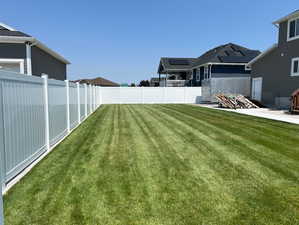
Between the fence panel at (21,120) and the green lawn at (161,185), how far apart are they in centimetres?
31

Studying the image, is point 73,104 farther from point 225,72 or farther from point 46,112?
point 225,72

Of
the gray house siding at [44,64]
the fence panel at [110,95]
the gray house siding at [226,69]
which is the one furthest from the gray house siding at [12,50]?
the gray house siding at [226,69]

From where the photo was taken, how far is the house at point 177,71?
31.4m

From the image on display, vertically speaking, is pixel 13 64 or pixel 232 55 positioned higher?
pixel 232 55

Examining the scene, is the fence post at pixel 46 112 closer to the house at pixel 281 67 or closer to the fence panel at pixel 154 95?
the house at pixel 281 67

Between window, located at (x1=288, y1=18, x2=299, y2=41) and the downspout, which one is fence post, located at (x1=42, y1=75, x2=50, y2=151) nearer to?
the downspout

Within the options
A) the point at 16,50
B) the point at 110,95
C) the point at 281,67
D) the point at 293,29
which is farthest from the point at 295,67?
the point at 110,95

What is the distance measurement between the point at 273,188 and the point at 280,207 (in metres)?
0.56

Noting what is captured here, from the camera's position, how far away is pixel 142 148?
5508 millimetres

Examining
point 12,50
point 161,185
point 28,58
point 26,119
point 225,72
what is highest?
point 225,72

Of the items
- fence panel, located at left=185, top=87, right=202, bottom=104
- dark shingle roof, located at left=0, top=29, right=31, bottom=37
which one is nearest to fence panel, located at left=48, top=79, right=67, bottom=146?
dark shingle roof, located at left=0, top=29, right=31, bottom=37

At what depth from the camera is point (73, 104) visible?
8.23 meters

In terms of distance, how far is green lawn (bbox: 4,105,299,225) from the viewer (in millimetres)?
2617

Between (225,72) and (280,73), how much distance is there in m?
8.62
